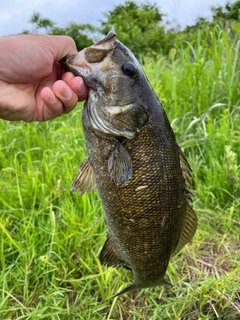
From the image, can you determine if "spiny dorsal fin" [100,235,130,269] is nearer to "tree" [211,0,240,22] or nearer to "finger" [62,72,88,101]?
"finger" [62,72,88,101]

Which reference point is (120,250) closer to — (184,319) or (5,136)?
(184,319)

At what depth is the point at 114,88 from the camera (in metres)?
1.56

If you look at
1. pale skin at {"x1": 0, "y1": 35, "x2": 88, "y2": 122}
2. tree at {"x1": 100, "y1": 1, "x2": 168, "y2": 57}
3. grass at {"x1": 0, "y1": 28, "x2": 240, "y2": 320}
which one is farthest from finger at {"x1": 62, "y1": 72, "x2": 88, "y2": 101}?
tree at {"x1": 100, "y1": 1, "x2": 168, "y2": 57}

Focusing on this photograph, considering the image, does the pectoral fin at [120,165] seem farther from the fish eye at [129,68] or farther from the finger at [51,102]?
the finger at [51,102]

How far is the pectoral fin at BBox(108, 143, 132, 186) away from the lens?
4.97 feet

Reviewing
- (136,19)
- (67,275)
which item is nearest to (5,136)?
(67,275)

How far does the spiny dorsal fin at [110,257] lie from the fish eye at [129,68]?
819mm

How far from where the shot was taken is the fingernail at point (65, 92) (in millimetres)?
1662

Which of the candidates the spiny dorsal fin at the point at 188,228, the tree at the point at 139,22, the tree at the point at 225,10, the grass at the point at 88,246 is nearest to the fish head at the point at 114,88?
the spiny dorsal fin at the point at 188,228

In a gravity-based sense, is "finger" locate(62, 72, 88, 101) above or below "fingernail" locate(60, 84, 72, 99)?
above

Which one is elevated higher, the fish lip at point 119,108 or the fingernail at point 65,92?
the fingernail at point 65,92

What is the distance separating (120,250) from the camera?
71.3 inches

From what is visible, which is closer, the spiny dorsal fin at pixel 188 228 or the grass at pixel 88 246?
the spiny dorsal fin at pixel 188 228

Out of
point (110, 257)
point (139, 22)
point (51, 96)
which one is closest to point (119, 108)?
point (51, 96)
